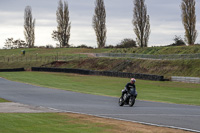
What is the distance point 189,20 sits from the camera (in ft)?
263

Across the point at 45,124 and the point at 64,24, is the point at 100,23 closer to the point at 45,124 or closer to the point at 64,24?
the point at 64,24

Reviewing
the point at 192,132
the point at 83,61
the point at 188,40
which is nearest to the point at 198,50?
the point at 188,40

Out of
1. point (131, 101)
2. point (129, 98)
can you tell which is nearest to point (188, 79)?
point (129, 98)

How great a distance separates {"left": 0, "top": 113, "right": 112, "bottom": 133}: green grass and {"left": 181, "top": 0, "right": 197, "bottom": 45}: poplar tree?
66.6 m

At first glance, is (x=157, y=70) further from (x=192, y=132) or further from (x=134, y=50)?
(x=192, y=132)

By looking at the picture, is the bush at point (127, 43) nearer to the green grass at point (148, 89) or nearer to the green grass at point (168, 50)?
the green grass at point (168, 50)

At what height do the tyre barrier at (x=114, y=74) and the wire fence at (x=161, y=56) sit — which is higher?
the wire fence at (x=161, y=56)

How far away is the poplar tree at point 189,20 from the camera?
8000 centimetres

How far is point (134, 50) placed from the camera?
3780 inches

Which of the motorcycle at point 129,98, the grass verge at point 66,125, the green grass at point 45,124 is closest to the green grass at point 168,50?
the motorcycle at point 129,98

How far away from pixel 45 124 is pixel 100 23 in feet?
306

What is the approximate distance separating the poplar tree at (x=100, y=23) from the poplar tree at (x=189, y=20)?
28.4 m

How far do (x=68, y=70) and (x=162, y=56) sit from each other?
60.9ft

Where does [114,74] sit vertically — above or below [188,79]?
above
